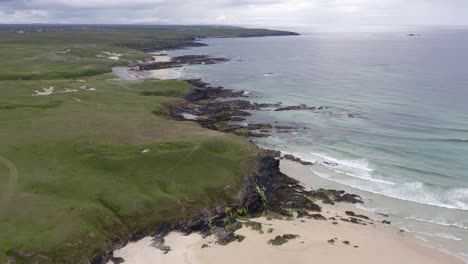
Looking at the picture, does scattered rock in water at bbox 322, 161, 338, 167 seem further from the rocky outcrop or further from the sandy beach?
the rocky outcrop

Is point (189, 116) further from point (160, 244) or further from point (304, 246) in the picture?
point (304, 246)

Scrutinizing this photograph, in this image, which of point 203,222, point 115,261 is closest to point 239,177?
point 203,222

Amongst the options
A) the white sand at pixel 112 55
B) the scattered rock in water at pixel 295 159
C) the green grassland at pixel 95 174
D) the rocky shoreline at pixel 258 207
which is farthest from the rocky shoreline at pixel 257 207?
the white sand at pixel 112 55

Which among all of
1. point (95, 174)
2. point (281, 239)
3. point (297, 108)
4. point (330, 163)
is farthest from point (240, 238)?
point (297, 108)

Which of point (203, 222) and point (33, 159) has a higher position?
point (33, 159)

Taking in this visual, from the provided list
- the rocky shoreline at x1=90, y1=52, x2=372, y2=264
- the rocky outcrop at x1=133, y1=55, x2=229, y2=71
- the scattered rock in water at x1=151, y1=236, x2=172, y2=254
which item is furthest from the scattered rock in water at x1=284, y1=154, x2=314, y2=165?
the rocky outcrop at x1=133, y1=55, x2=229, y2=71

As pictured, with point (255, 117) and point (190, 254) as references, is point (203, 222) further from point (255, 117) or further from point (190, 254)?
point (255, 117)
